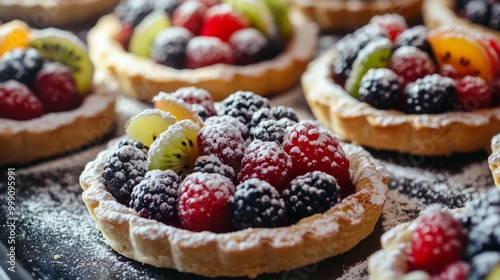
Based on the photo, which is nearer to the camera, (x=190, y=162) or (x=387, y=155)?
(x=190, y=162)

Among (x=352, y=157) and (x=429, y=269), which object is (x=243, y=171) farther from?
(x=429, y=269)

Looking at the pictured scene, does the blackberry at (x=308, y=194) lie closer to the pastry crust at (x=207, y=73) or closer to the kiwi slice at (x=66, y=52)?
the pastry crust at (x=207, y=73)

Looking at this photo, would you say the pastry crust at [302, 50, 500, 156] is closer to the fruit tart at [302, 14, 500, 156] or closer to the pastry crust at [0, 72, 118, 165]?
the fruit tart at [302, 14, 500, 156]

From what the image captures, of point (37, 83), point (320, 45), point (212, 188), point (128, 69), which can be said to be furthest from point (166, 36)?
point (212, 188)

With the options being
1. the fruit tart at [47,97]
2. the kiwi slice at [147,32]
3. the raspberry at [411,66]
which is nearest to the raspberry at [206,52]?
the kiwi slice at [147,32]

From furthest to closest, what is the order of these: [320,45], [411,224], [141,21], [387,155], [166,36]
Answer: [320,45] → [141,21] → [166,36] → [387,155] → [411,224]

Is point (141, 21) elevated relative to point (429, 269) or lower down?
lower down

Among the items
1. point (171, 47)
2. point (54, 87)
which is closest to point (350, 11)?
point (171, 47)

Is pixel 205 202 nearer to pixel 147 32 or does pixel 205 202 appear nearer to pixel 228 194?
pixel 228 194
